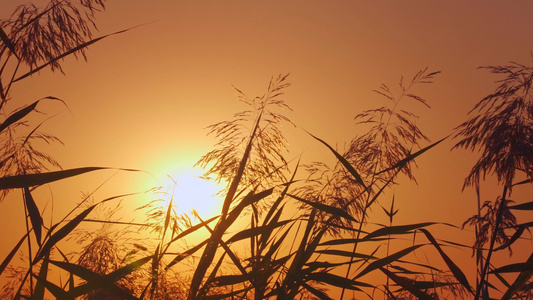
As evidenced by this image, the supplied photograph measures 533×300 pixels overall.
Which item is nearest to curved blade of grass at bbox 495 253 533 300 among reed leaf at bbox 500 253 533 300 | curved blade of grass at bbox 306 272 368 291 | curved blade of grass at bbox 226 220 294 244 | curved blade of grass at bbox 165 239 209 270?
reed leaf at bbox 500 253 533 300

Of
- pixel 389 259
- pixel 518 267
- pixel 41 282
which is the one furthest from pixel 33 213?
pixel 518 267

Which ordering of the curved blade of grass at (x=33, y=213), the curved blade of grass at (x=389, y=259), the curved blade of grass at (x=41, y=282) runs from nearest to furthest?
the curved blade of grass at (x=33, y=213) → the curved blade of grass at (x=41, y=282) → the curved blade of grass at (x=389, y=259)

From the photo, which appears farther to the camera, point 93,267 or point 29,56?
point 93,267

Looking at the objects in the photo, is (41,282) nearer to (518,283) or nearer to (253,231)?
(253,231)

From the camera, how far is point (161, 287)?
1831mm

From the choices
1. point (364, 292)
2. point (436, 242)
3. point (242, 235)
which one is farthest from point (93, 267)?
point (436, 242)

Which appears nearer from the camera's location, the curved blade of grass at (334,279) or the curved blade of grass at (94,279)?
the curved blade of grass at (94,279)

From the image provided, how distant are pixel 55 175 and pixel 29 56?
35.6 inches

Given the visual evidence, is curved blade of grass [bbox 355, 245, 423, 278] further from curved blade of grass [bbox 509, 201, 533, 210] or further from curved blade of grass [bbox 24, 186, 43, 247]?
curved blade of grass [bbox 24, 186, 43, 247]

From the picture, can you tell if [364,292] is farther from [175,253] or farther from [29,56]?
[29,56]

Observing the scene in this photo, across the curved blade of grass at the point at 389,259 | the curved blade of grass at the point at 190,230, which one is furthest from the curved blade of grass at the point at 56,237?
the curved blade of grass at the point at 389,259

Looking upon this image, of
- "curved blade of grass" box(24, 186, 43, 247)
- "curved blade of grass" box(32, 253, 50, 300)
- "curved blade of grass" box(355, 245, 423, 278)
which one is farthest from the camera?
"curved blade of grass" box(355, 245, 423, 278)

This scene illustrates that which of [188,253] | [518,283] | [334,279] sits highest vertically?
[188,253]

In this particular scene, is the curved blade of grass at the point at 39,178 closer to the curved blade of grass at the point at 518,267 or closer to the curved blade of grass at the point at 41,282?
the curved blade of grass at the point at 41,282
